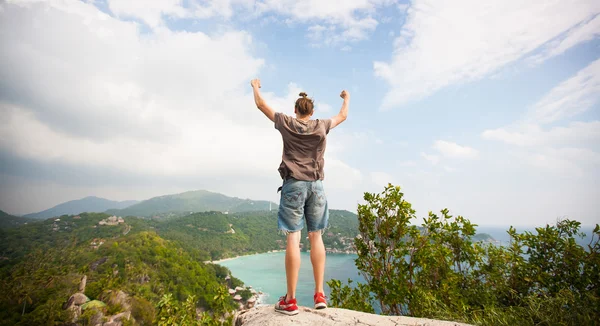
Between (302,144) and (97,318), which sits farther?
(97,318)

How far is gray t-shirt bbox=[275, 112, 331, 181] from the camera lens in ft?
7.88

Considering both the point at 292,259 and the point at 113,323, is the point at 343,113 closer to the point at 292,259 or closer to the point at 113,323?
the point at 292,259

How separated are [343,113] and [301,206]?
1.15 m

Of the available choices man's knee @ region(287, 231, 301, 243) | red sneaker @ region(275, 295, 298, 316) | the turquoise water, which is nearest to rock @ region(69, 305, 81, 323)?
the turquoise water

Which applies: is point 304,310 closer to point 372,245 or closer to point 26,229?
point 372,245

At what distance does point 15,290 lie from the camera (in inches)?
1182

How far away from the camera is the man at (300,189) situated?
231 centimetres

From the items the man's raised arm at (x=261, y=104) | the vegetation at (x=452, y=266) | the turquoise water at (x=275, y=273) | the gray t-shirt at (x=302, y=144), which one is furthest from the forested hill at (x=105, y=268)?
the turquoise water at (x=275, y=273)

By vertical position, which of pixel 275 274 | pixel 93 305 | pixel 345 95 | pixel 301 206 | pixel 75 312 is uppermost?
pixel 345 95

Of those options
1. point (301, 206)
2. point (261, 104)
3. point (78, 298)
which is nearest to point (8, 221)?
point (78, 298)

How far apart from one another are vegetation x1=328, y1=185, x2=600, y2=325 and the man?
1478 mm

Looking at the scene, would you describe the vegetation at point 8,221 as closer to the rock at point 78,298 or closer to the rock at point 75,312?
the rock at point 78,298

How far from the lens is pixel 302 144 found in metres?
2.46

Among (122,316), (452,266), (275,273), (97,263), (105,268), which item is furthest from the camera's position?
(275,273)
